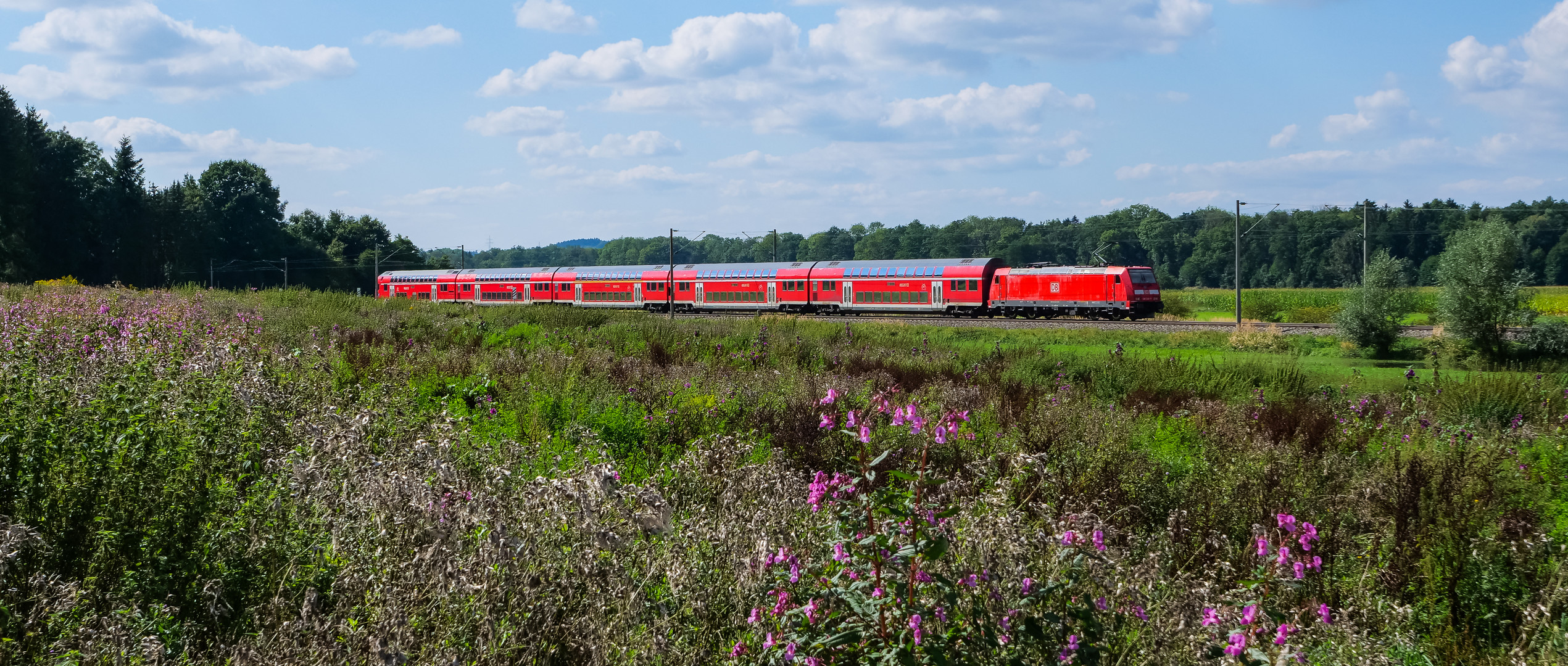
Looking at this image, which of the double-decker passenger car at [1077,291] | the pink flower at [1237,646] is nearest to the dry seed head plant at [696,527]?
the pink flower at [1237,646]

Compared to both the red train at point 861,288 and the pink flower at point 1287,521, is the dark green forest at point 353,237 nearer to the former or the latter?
the red train at point 861,288

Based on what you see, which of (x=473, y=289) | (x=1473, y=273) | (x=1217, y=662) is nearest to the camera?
(x=1217, y=662)

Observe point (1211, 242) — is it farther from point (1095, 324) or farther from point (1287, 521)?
point (1287, 521)

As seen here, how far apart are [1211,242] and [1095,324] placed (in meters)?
80.8

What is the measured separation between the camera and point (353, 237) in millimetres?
110688

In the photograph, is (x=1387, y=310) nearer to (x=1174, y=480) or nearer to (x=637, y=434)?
(x=1174, y=480)

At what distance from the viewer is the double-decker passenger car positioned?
44312 millimetres

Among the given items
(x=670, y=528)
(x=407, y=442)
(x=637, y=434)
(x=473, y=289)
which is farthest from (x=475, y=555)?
(x=473, y=289)

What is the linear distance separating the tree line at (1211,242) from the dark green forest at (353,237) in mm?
178

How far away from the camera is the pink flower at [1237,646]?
3268 millimetres

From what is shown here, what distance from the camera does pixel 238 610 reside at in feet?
14.5

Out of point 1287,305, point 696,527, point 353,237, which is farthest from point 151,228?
point 696,527

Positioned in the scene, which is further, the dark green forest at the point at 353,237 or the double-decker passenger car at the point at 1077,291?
the dark green forest at the point at 353,237

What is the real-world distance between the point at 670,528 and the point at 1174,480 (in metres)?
5.12
